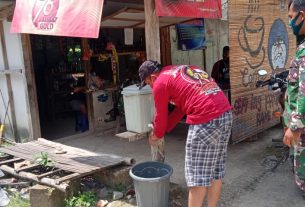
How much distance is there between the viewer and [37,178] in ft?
14.5

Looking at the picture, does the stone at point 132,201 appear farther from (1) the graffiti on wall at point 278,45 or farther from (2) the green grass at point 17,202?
(1) the graffiti on wall at point 278,45

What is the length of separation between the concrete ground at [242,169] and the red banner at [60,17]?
241 cm

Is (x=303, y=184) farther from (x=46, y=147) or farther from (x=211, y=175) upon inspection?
(x=46, y=147)

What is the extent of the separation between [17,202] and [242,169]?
320 cm

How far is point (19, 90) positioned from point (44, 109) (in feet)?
8.42

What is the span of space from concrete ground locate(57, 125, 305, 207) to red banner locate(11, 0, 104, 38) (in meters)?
2.41

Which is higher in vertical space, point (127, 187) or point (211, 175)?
point (211, 175)

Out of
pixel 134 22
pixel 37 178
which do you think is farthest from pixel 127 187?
pixel 134 22

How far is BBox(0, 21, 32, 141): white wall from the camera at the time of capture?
263 inches

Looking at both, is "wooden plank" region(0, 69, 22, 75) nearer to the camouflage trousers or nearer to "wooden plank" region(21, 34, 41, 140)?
"wooden plank" region(21, 34, 41, 140)

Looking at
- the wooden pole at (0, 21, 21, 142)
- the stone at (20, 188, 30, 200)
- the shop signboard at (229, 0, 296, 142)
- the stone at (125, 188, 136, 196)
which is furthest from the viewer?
the wooden pole at (0, 21, 21, 142)

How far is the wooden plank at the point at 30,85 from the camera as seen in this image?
655cm

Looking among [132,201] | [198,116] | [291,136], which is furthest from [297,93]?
[132,201]

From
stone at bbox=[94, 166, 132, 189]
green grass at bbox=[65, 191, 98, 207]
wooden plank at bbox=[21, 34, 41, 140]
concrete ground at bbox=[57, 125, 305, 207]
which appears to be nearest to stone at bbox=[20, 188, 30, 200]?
green grass at bbox=[65, 191, 98, 207]
